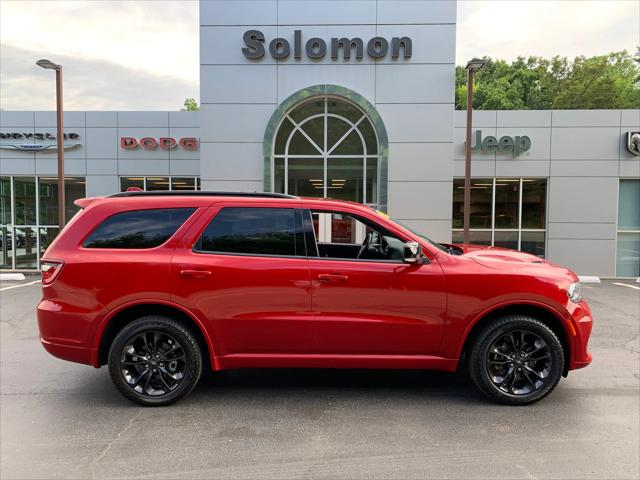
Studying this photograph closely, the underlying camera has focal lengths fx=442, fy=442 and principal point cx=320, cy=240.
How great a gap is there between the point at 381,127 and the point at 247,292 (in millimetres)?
8861

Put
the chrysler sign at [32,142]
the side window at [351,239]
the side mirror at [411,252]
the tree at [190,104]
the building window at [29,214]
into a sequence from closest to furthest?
the side mirror at [411,252], the side window at [351,239], the chrysler sign at [32,142], the building window at [29,214], the tree at [190,104]

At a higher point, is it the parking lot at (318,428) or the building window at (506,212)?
the building window at (506,212)

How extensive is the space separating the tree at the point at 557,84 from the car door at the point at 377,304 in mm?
45331

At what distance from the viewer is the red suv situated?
3.87m

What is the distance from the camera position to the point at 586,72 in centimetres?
4212

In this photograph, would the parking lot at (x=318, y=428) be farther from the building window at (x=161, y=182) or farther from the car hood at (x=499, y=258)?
the building window at (x=161, y=182)

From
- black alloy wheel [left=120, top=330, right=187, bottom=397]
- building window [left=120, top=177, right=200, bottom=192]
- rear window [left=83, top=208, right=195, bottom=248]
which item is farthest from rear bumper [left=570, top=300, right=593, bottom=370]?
building window [left=120, top=177, right=200, bottom=192]

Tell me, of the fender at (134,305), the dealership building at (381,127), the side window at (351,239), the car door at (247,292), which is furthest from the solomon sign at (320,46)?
the fender at (134,305)

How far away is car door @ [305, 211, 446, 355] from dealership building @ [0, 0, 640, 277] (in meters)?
8.12

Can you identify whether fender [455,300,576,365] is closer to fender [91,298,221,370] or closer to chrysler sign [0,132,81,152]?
fender [91,298,221,370]

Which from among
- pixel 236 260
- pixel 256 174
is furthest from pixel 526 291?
pixel 256 174

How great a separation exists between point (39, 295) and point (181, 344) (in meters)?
8.21

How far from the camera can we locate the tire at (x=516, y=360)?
12.8 ft

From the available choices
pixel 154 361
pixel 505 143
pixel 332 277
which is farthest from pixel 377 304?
pixel 505 143
